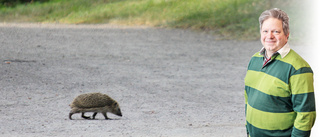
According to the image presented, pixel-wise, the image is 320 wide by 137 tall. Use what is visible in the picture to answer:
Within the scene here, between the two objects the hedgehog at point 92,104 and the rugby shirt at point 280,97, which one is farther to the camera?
the hedgehog at point 92,104

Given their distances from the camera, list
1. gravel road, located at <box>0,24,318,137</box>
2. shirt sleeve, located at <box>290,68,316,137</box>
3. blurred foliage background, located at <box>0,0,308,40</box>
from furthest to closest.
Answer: blurred foliage background, located at <box>0,0,308,40</box>
gravel road, located at <box>0,24,318,137</box>
shirt sleeve, located at <box>290,68,316,137</box>

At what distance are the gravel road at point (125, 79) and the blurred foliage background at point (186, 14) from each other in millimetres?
340

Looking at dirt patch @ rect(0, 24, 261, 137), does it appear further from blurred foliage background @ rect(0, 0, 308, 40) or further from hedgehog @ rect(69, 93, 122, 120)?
blurred foliage background @ rect(0, 0, 308, 40)

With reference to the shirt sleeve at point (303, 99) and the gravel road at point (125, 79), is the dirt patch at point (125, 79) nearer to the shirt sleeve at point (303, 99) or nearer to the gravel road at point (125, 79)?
the gravel road at point (125, 79)

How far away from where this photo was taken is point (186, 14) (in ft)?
42.4

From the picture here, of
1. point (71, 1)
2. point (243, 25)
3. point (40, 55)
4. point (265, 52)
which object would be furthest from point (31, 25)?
point (265, 52)

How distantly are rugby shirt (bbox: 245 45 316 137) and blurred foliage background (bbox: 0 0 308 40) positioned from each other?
9.26 meters

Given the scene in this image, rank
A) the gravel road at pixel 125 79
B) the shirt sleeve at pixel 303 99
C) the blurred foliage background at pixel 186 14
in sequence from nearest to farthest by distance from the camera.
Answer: the shirt sleeve at pixel 303 99 < the gravel road at pixel 125 79 < the blurred foliage background at pixel 186 14

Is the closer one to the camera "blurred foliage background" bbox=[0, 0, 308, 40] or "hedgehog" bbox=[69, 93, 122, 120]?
"hedgehog" bbox=[69, 93, 122, 120]

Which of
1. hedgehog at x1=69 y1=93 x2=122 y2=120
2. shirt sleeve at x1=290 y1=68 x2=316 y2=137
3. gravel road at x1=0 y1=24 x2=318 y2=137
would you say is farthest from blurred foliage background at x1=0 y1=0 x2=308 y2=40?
shirt sleeve at x1=290 y1=68 x2=316 y2=137

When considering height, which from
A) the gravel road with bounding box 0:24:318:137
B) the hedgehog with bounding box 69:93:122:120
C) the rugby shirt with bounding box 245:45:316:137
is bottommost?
the gravel road with bounding box 0:24:318:137

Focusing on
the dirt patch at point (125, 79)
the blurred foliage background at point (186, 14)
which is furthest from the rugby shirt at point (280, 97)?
the blurred foliage background at point (186, 14)

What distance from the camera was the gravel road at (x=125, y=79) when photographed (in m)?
4.28

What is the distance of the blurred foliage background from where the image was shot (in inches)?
457
